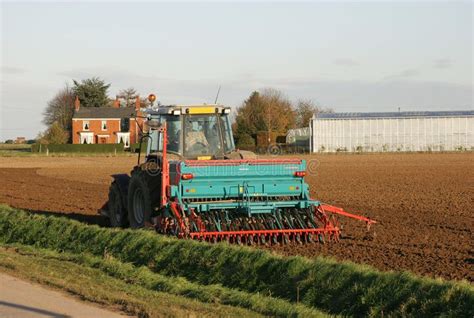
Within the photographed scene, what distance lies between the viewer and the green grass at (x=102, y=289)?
823cm

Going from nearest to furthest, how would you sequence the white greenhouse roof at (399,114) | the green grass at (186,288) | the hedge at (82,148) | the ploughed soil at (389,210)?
the green grass at (186,288) → the ploughed soil at (389,210) → the white greenhouse roof at (399,114) → the hedge at (82,148)

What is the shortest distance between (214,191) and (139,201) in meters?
1.92

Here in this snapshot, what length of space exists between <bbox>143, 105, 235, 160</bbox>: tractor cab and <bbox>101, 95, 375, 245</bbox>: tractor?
19mm

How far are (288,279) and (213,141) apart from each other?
596cm

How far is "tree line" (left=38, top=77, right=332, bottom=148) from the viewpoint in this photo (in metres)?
A: 94.8

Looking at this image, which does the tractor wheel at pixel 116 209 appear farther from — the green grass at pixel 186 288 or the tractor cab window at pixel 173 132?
the green grass at pixel 186 288

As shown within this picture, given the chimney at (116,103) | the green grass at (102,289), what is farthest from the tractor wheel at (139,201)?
the chimney at (116,103)

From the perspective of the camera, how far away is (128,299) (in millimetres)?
8883

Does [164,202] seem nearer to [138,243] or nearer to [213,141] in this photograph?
[138,243]

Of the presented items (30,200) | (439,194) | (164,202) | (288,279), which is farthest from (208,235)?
(439,194)

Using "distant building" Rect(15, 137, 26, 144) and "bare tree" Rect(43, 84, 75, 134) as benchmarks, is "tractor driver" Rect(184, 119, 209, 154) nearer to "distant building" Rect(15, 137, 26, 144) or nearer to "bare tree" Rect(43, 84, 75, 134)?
"bare tree" Rect(43, 84, 75, 134)

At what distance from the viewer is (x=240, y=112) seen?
3848 inches

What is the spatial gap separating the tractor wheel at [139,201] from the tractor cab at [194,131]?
70 cm

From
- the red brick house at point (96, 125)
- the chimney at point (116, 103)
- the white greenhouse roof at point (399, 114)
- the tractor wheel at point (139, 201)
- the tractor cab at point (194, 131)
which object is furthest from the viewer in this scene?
the chimney at point (116, 103)
